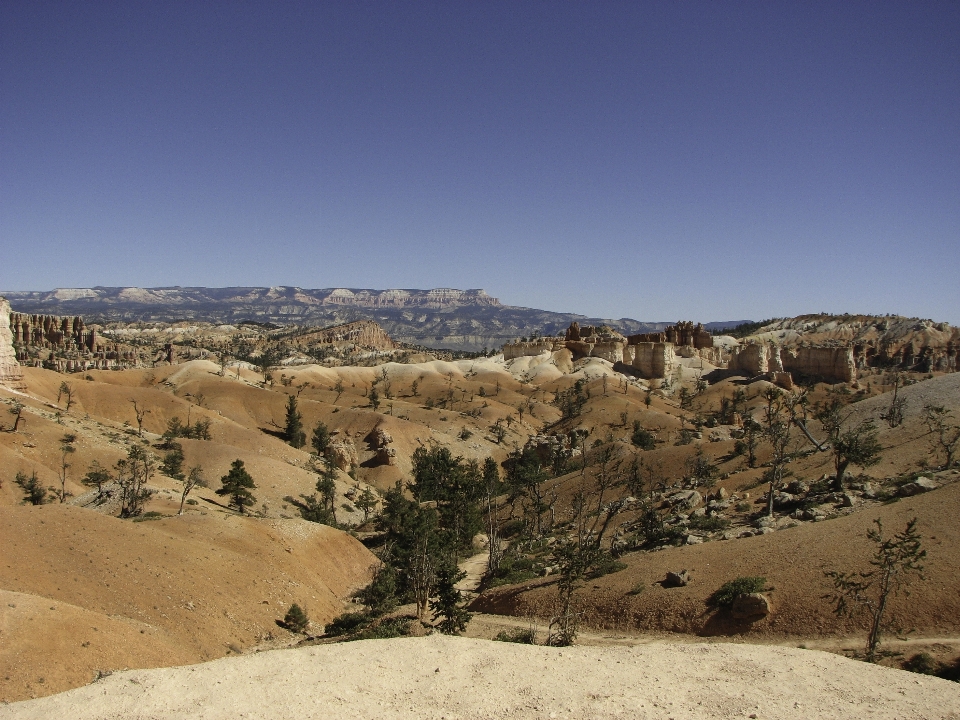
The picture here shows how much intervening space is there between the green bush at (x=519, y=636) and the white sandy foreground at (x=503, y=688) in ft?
15.0

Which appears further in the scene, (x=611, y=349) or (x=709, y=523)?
(x=611, y=349)

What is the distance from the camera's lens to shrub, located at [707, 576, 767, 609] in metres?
22.6

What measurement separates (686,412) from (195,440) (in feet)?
210

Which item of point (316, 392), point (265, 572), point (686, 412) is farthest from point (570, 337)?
point (265, 572)

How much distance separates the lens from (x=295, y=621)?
2700cm

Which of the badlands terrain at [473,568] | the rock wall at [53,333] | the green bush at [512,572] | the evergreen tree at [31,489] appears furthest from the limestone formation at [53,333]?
the green bush at [512,572]

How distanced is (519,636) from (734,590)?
26.2 ft

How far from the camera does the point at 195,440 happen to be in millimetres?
53094

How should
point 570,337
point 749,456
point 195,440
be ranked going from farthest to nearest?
point 570,337
point 195,440
point 749,456

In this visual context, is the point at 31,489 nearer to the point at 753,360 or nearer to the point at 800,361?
the point at 753,360

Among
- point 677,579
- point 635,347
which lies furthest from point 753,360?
point 677,579

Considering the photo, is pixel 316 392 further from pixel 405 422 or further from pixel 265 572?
pixel 265 572

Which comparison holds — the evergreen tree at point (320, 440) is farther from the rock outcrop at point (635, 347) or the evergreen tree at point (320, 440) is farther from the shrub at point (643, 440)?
the rock outcrop at point (635, 347)

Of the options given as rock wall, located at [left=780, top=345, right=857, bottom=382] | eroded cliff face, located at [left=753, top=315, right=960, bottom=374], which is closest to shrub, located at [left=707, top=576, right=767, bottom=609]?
rock wall, located at [left=780, top=345, right=857, bottom=382]
